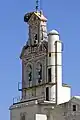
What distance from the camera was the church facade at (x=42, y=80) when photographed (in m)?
60.0

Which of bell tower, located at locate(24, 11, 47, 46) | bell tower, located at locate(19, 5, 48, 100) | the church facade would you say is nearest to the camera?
the church facade

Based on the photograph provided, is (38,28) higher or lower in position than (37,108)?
higher

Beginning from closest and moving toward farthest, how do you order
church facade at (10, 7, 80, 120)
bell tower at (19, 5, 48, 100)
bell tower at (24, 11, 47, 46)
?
1. church facade at (10, 7, 80, 120)
2. bell tower at (19, 5, 48, 100)
3. bell tower at (24, 11, 47, 46)

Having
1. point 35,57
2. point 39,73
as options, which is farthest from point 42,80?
point 35,57

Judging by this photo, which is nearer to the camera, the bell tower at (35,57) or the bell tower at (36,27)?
A: the bell tower at (35,57)

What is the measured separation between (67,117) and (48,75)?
4888 millimetres

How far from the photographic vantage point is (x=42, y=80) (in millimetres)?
61750

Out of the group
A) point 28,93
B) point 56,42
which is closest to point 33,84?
point 28,93

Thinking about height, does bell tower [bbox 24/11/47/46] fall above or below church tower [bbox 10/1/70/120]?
above

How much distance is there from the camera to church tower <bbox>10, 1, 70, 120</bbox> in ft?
198

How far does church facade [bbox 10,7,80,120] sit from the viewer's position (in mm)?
59969

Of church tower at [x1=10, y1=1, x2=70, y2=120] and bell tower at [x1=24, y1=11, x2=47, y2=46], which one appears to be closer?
church tower at [x1=10, y1=1, x2=70, y2=120]

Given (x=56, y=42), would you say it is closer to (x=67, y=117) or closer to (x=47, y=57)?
(x=47, y=57)

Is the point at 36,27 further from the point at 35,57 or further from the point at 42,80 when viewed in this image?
the point at 42,80
